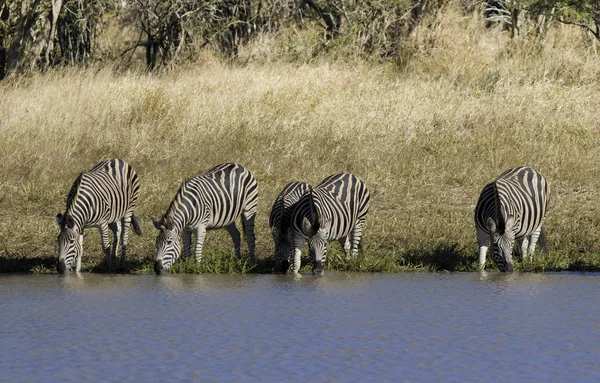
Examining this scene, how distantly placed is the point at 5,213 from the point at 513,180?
6.42 m

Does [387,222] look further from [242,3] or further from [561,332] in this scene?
[242,3]

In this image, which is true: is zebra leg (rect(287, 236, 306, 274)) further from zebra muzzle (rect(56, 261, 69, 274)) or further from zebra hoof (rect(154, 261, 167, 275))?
zebra muzzle (rect(56, 261, 69, 274))

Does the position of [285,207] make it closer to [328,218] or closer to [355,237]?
[328,218]

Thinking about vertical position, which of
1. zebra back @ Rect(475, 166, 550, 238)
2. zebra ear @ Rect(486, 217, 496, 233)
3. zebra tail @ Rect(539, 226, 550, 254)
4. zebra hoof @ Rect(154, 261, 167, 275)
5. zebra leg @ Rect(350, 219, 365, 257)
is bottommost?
zebra hoof @ Rect(154, 261, 167, 275)

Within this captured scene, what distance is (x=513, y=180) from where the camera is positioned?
37.8 feet

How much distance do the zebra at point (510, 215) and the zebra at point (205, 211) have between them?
2.45m

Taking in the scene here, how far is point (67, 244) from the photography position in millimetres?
10648

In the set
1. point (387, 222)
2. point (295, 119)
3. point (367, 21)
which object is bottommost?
point (387, 222)

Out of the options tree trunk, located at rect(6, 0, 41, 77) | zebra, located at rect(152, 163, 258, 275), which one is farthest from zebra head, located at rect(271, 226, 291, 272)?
tree trunk, located at rect(6, 0, 41, 77)

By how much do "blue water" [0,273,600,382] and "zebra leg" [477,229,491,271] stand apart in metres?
0.20

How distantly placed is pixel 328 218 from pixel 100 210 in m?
2.39

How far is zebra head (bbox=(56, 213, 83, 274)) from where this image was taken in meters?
10.6

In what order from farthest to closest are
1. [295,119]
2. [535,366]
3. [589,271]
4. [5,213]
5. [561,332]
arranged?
[295,119]
[5,213]
[589,271]
[561,332]
[535,366]

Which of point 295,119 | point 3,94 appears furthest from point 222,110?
point 3,94
